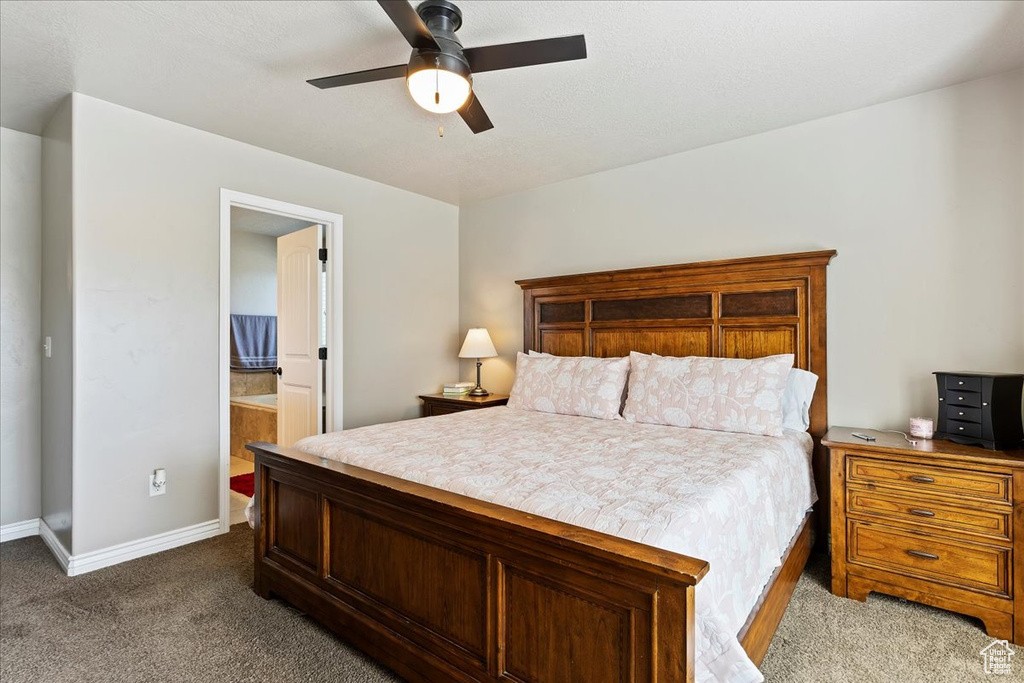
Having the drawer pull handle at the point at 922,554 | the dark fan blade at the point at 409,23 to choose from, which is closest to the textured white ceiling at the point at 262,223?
the dark fan blade at the point at 409,23

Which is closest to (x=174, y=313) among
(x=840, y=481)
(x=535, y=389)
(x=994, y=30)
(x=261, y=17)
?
(x=261, y=17)

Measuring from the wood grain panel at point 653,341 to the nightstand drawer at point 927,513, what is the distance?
45.9 inches

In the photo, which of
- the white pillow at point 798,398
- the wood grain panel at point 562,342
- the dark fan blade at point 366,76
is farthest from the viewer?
the wood grain panel at point 562,342

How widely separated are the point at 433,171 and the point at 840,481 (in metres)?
3.21

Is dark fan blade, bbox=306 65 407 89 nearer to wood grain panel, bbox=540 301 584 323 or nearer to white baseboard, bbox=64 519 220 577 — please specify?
wood grain panel, bbox=540 301 584 323

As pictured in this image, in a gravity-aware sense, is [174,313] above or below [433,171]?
below

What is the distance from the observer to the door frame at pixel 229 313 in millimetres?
3125

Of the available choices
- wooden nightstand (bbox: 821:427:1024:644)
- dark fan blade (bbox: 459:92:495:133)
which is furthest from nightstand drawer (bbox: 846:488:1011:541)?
dark fan blade (bbox: 459:92:495:133)

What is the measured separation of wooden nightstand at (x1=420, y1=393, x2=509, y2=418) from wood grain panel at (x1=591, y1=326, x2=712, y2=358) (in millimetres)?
930

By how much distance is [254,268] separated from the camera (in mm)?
5910

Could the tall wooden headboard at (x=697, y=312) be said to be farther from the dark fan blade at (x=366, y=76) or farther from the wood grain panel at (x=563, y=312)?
the dark fan blade at (x=366, y=76)

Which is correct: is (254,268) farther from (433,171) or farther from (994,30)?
(994,30)

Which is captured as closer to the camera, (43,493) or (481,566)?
(481,566)

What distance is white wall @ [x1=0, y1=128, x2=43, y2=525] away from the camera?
3.07 metres
